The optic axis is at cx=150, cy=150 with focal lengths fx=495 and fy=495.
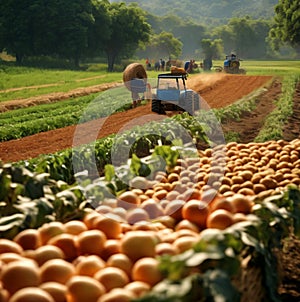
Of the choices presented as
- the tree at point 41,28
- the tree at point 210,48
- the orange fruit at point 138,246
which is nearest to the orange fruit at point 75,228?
the orange fruit at point 138,246

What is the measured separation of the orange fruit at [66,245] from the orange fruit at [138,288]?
640 millimetres

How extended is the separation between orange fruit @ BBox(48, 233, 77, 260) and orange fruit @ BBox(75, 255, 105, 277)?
0.82 ft

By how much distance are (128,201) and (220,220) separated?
935 mm

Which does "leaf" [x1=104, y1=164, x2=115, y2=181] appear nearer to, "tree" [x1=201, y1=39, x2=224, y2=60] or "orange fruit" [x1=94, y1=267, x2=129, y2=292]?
"orange fruit" [x1=94, y1=267, x2=129, y2=292]

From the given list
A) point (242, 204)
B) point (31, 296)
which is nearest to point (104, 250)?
point (31, 296)

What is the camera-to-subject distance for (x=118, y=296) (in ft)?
8.71

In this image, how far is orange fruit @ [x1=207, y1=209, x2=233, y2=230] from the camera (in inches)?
146

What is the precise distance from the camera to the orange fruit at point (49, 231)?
3494 mm

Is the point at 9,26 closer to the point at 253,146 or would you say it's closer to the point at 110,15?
the point at 110,15

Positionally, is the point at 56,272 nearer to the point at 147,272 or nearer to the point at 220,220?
the point at 147,272

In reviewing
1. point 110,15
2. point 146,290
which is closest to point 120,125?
point 146,290

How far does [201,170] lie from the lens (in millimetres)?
5918

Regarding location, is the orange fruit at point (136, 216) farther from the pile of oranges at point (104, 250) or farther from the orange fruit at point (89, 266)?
the orange fruit at point (89, 266)

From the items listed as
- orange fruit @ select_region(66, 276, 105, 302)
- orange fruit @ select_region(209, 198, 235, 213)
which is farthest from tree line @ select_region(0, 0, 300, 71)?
orange fruit @ select_region(66, 276, 105, 302)
